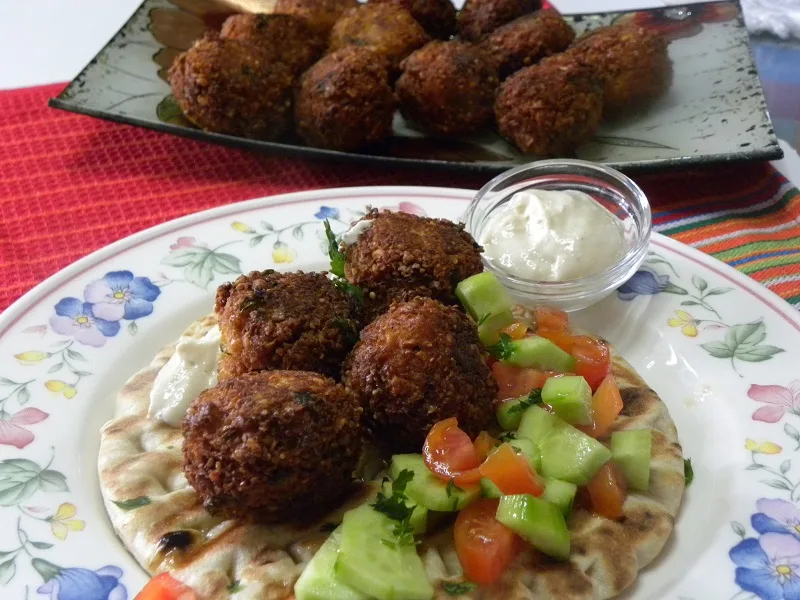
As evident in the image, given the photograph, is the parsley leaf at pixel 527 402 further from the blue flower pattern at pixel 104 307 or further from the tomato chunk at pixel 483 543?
the blue flower pattern at pixel 104 307

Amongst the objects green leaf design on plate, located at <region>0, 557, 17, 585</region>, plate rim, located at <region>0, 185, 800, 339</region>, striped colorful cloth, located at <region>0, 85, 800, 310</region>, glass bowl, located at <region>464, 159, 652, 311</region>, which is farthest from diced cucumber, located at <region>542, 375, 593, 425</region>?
green leaf design on plate, located at <region>0, 557, 17, 585</region>

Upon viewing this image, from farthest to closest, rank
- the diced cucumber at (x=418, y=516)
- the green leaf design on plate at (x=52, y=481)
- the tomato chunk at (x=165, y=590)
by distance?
the green leaf design on plate at (x=52, y=481)
the diced cucumber at (x=418, y=516)
the tomato chunk at (x=165, y=590)

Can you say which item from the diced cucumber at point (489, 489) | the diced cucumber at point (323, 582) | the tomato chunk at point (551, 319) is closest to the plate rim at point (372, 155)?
the tomato chunk at point (551, 319)

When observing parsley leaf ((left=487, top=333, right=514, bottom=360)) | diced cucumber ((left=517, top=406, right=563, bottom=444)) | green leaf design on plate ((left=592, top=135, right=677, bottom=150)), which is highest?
parsley leaf ((left=487, top=333, right=514, bottom=360))

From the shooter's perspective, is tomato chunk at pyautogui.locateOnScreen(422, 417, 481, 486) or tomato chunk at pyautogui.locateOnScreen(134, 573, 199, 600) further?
tomato chunk at pyautogui.locateOnScreen(422, 417, 481, 486)

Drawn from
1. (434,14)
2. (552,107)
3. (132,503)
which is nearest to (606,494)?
(132,503)

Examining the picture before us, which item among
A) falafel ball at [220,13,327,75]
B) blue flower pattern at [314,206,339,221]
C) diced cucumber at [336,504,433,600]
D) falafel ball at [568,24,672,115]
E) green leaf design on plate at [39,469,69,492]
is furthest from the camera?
falafel ball at [220,13,327,75]

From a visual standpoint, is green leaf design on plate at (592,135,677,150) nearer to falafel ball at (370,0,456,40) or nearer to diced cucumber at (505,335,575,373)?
falafel ball at (370,0,456,40)

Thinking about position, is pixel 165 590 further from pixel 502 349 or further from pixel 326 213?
pixel 326 213
